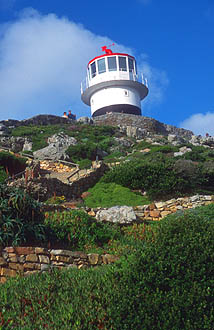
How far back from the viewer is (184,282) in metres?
6.29

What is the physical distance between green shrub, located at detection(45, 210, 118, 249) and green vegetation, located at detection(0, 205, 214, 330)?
7.66 feet

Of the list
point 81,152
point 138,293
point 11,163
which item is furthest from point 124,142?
point 138,293

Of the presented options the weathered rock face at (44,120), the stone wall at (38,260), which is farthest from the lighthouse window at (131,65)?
the stone wall at (38,260)

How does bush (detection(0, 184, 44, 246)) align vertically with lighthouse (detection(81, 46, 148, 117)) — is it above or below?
below

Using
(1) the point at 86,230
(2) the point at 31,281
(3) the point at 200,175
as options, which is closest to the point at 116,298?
(2) the point at 31,281

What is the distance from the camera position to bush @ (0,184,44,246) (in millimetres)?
8656

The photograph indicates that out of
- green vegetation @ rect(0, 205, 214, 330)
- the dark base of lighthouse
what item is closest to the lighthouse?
the dark base of lighthouse

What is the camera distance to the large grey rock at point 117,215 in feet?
38.7

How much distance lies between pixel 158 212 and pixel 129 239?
3.53 meters

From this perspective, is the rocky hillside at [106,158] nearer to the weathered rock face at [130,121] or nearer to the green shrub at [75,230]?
the weathered rock face at [130,121]

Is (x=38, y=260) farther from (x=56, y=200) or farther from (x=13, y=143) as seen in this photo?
(x=13, y=143)

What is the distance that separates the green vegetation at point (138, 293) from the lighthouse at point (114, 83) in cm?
3658

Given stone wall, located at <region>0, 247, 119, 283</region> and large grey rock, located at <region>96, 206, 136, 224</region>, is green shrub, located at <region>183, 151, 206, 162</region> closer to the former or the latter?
large grey rock, located at <region>96, 206, 136, 224</region>

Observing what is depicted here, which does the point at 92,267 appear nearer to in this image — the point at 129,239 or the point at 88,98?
the point at 129,239
